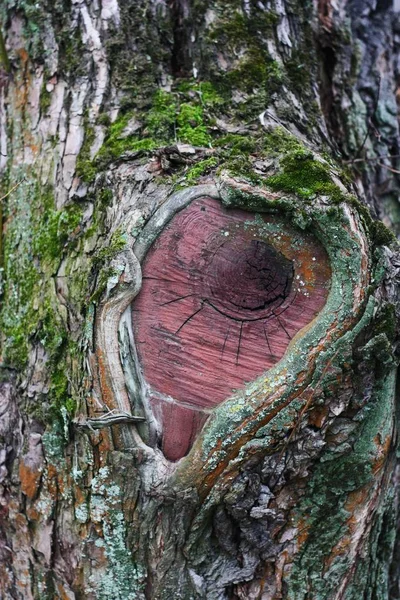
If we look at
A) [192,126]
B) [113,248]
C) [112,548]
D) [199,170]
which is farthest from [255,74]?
[112,548]

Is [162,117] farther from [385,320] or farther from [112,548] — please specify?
[112,548]

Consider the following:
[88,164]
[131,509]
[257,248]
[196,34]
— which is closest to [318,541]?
[131,509]

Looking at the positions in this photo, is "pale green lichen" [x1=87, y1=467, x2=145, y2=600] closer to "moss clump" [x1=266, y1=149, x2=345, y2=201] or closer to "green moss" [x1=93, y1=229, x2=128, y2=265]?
"green moss" [x1=93, y1=229, x2=128, y2=265]

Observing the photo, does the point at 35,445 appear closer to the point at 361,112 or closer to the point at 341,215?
the point at 341,215

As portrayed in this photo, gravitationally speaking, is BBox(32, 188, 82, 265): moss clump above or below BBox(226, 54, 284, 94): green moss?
below

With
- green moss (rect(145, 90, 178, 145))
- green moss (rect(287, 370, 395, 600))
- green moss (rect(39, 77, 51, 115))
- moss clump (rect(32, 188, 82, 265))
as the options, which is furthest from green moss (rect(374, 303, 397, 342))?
green moss (rect(39, 77, 51, 115))

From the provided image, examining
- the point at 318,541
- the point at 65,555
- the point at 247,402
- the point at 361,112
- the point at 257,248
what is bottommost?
the point at 65,555

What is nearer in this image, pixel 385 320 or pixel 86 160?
pixel 385 320

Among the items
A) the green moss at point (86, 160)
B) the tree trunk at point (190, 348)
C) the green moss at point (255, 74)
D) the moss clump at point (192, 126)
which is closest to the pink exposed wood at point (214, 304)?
the tree trunk at point (190, 348)
